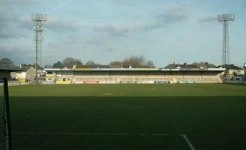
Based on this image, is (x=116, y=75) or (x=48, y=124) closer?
(x=48, y=124)

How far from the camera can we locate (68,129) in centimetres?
1858

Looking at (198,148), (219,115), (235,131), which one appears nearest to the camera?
(198,148)

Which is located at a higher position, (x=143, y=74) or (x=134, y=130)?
(x=143, y=74)

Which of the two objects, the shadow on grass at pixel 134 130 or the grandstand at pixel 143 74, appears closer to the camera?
the shadow on grass at pixel 134 130

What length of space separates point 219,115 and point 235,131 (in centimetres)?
720

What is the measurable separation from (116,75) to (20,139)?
151804 mm

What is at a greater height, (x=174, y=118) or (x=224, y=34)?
(x=224, y=34)

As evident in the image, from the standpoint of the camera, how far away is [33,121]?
21750 mm

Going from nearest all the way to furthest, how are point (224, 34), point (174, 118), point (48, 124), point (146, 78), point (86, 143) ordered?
point (86, 143), point (48, 124), point (174, 118), point (224, 34), point (146, 78)

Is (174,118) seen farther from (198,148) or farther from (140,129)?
(198,148)

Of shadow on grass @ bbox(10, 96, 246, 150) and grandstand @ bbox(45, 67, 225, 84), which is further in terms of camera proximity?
grandstand @ bbox(45, 67, 225, 84)

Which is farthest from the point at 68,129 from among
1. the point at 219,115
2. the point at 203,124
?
the point at 219,115

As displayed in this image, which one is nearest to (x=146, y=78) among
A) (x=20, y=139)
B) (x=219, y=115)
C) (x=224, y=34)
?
(x=224, y=34)

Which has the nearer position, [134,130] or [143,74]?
[134,130]
